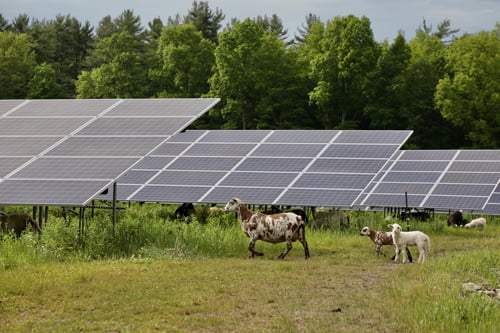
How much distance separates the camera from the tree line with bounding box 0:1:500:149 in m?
66.6

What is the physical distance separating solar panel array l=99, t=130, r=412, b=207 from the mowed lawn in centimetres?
772

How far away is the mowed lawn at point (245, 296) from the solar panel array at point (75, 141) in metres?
2.20

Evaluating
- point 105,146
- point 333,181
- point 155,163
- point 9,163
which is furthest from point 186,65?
point 9,163

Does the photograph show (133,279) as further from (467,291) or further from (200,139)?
(200,139)

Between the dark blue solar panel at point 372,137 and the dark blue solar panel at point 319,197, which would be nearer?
the dark blue solar panel at point 319,197

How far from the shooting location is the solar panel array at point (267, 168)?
25.8 metres

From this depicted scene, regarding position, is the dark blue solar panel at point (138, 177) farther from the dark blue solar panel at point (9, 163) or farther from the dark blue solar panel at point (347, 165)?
the dark blue solar panel at point (9, 163)

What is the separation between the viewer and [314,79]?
71812mm

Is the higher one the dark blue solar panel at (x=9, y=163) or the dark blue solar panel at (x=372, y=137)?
the dark blue solar panel at (x=372, y=137)

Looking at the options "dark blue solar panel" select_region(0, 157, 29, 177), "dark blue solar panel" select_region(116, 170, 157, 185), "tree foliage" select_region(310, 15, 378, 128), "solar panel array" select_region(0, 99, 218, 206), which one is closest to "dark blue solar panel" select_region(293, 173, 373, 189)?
"solar panel array" select_region(0, 99, 218, 206)

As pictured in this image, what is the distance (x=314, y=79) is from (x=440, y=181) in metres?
39.4

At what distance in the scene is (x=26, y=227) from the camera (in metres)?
19.9

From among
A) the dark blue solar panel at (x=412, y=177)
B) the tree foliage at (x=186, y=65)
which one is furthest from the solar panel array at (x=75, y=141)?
the tree foliage at (x=186, y=65)

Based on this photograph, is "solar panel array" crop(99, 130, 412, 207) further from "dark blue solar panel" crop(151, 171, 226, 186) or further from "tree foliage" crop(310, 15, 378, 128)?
"tree foliage" crop(310, 15, 378, 128)
